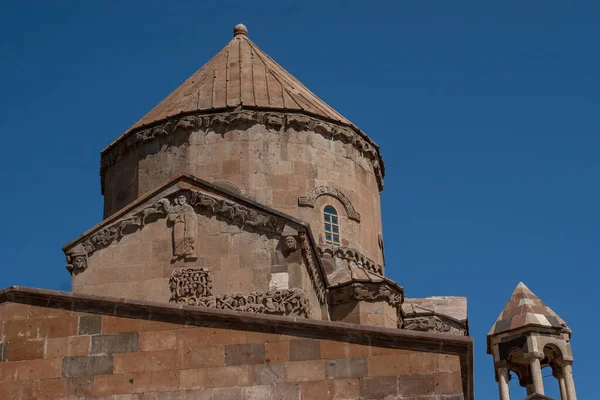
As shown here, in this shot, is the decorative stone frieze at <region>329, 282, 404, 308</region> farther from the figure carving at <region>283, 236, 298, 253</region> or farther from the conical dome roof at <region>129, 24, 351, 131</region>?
the conical dome roof at <region>129, 24, 351, 131</region>

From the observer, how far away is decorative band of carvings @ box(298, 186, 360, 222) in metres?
25.7

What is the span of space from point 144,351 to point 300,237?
700 centimetres

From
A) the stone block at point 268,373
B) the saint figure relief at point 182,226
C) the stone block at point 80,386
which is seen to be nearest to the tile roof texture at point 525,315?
the saint figure relief at point 182,226

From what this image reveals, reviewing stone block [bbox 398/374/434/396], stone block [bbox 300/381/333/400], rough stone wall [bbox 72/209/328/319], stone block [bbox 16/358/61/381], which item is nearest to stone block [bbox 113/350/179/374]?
stone block [bbox 16/358/61/381]

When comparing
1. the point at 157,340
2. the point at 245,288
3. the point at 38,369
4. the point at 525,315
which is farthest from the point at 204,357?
the point at 525,315

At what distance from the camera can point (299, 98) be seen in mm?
27297

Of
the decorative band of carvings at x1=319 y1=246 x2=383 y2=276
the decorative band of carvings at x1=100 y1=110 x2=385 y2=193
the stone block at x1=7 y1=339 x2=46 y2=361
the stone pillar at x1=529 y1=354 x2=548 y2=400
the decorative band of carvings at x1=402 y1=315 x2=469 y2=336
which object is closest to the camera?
the stone block at x1=7 y1=339 x2=46 y2=361

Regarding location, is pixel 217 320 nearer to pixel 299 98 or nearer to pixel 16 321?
pixel 16 321

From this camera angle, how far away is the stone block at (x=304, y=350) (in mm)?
14711

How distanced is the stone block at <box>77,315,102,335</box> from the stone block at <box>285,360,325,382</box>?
2.42 m

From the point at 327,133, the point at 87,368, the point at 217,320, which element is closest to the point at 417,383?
the point at 217,320

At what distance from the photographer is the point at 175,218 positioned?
72.1 feet

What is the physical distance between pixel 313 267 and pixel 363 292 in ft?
8.36

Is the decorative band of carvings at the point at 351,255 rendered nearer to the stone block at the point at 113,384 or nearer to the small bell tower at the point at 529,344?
the small bell tower at the point at 529,344
